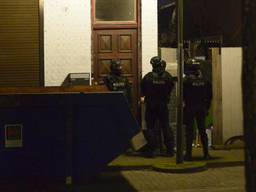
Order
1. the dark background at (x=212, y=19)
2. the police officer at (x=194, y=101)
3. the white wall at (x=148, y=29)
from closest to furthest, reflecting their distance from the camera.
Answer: the police officer at (x=194, y=101) < the white wall at (x=148, y=29) < the dark background at (x=212, y=19)

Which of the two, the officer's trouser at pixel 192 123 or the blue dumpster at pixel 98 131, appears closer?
the blue dumpster at pixel 98 131

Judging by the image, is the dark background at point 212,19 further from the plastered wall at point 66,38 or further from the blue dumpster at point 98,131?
the blue dumpster at point 98,131

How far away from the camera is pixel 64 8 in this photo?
1459 centimetres

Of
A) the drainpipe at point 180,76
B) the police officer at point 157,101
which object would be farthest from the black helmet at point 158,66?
the drainpipe at point 180,76

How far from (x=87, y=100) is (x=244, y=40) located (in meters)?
4.40

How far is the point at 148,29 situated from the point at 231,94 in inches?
92.9

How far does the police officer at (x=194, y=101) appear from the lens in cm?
1280

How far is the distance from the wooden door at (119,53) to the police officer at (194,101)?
228 cm

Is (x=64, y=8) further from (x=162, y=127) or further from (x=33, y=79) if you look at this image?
(x=162, y=127)

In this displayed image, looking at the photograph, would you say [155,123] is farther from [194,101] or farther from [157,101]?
[194,101]

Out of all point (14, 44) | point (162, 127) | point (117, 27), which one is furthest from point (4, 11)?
point (162, 127)

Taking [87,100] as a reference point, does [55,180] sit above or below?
below

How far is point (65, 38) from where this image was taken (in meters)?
14.6

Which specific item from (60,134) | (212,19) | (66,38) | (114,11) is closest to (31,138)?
(60,134)
